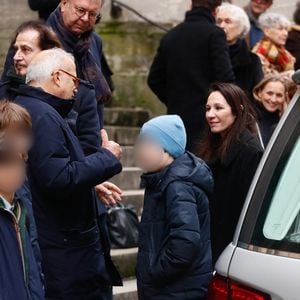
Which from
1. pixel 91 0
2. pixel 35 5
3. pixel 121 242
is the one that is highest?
pixel 91 0

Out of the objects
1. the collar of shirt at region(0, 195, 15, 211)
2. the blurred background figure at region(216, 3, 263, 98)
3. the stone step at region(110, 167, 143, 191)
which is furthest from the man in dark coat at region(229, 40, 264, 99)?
the collar of shirt at region(0, 195, 15, 211)

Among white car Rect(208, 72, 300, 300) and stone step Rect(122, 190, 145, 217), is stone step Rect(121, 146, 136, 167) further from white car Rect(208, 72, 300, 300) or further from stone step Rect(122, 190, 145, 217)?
white car Rect(208, 72, 300, 300)

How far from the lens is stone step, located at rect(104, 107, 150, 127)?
10.2 m

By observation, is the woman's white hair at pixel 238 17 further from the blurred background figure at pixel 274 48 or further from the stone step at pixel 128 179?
the stone step at pixel 128 179

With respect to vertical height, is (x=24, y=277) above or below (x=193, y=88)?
above

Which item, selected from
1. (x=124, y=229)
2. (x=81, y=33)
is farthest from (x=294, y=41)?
(x=81, y=33)

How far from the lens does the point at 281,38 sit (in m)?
9.77

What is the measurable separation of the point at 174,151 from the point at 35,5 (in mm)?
2665

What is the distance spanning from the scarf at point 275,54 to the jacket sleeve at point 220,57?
174cm

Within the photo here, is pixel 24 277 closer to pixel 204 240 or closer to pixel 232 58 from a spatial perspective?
pixel 204 240

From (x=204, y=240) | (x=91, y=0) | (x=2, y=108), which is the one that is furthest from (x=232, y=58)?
(x=2, y=108)

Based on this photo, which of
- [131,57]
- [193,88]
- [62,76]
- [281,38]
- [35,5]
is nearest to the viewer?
[62,76]

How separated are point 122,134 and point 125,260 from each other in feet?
6.94

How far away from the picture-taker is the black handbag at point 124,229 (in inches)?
314
